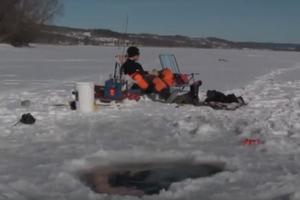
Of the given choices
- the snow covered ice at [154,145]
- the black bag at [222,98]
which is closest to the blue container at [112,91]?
the snow covered ice at [154,145]

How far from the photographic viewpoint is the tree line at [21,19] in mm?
56125

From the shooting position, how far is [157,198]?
4.37 metres

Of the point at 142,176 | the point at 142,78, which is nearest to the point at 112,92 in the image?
the point at 142,78

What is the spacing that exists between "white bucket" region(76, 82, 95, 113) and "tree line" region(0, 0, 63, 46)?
47.2 meters

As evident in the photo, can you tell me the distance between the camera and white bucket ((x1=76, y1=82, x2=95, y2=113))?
8727 millimetres

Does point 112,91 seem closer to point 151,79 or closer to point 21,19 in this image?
point 151,79

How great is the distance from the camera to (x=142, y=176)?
16.9 feet

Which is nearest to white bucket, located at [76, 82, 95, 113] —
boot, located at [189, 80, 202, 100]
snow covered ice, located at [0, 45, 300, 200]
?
snow covered ice, located at [0, 45, 300, 200]

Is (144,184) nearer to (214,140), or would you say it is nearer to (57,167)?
(57,167)

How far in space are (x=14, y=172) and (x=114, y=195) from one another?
49.9 inches

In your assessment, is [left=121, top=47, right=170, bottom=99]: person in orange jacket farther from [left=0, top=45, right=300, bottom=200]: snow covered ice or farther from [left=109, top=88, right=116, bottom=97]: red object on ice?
[left=109, top=88, right=116, bottom=97]: red object on ice

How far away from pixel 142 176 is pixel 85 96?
383 centimetres

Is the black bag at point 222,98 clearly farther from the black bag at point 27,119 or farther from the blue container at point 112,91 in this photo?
the black bag at point 27,119

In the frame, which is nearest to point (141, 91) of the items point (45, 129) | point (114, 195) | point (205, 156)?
point (45, 129)
